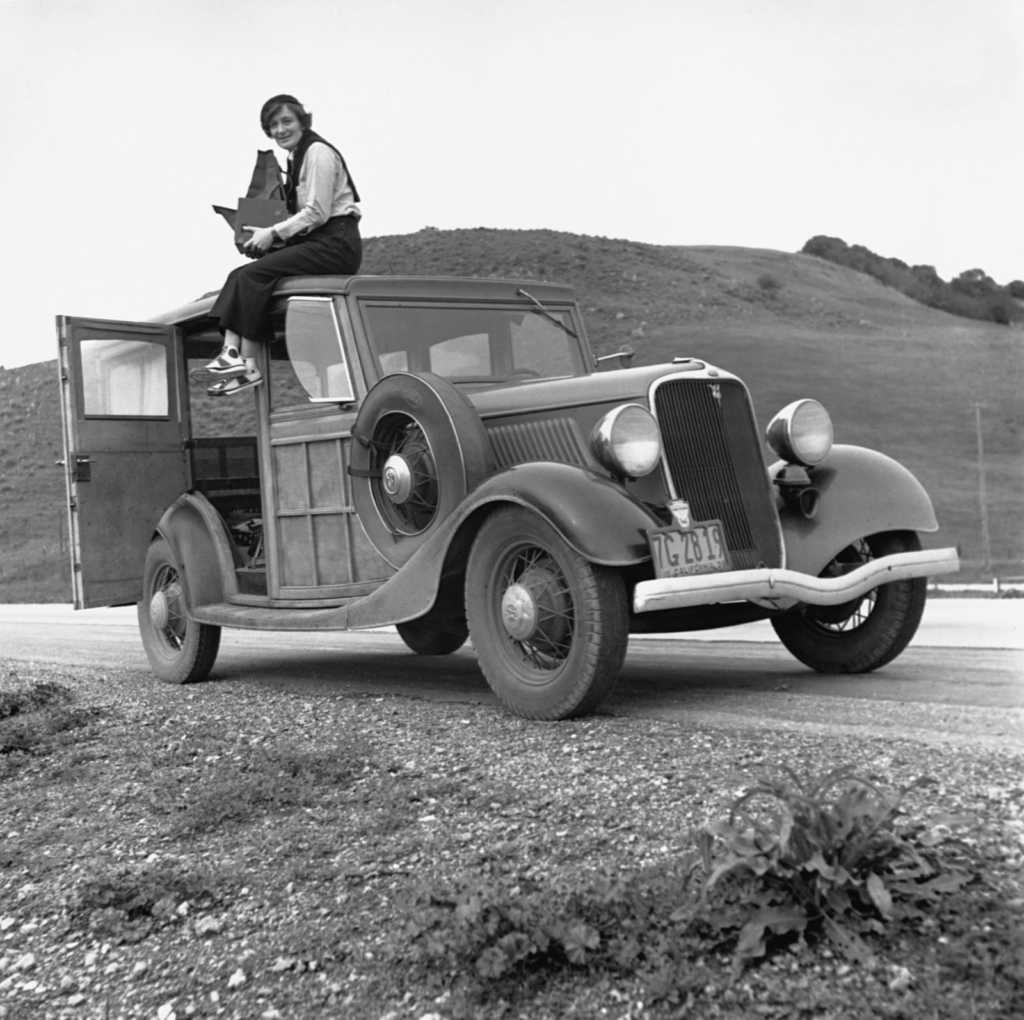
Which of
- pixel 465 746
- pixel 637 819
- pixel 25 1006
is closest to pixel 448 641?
pixel 465 746

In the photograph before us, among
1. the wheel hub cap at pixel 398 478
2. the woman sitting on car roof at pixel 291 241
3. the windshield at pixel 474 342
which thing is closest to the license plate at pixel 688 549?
the wheel hub cap at pixel 398 478

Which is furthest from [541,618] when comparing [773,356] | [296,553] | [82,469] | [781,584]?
[773,356]

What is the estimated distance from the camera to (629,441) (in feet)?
15.8

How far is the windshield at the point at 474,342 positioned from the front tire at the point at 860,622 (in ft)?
5.96

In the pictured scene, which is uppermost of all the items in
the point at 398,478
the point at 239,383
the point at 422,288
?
the point at 422,288

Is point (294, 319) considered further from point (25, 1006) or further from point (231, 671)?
point (25, 1006)

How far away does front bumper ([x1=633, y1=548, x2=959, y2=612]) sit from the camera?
4.44 meters

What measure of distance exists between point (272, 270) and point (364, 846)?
12.4 feet

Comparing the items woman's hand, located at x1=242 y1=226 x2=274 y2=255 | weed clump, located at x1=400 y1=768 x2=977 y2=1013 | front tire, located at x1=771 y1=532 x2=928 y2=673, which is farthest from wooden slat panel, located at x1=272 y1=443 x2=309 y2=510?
weed clump, located at x1=400 y1=768 x2=977 y2=1013

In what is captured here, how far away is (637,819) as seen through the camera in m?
3.18

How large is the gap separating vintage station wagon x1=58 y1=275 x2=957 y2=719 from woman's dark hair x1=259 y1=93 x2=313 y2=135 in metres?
0.95

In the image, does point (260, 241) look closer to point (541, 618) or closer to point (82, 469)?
point (82, 469)

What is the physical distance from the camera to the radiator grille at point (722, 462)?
5.07 m

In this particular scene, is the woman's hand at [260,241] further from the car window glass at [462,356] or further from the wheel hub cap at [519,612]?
the wheel hub cap at [519,612]
